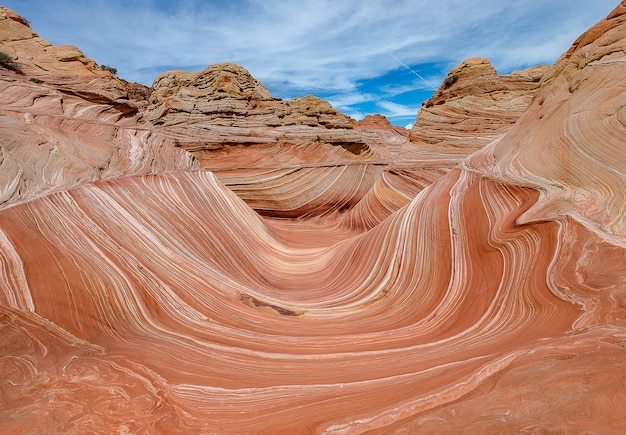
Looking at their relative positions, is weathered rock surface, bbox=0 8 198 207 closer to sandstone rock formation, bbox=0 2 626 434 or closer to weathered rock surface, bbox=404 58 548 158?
sandstone rock formation, bbox=0 2 626 434

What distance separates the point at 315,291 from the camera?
4.96 meters

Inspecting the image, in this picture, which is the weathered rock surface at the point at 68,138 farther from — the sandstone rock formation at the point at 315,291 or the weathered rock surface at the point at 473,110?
the weathered rock surface at the point at 473,110

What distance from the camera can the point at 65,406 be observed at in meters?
1.89

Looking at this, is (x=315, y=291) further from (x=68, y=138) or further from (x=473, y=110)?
(x=473, y=110)

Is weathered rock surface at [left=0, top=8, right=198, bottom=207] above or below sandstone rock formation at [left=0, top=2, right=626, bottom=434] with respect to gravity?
above

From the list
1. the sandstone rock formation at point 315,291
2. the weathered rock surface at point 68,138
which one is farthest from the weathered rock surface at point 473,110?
the weathered rock surface at point 68,138

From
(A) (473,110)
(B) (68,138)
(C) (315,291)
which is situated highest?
(A) (473,110)

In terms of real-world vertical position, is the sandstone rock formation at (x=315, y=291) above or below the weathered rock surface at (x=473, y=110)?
below

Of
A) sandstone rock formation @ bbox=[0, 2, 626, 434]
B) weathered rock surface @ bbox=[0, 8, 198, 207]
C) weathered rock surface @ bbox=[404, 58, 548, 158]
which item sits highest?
weathered rock surface @ bbox=[404, 58, 548, 158]

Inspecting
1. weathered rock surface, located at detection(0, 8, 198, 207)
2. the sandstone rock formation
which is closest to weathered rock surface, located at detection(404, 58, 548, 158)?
the sandstone rock formation

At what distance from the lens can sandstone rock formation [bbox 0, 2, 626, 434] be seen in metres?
1.83

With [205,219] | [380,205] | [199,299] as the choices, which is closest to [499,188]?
[199,299]

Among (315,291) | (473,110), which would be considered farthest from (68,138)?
(473,110)

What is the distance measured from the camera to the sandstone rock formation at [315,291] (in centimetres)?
183
